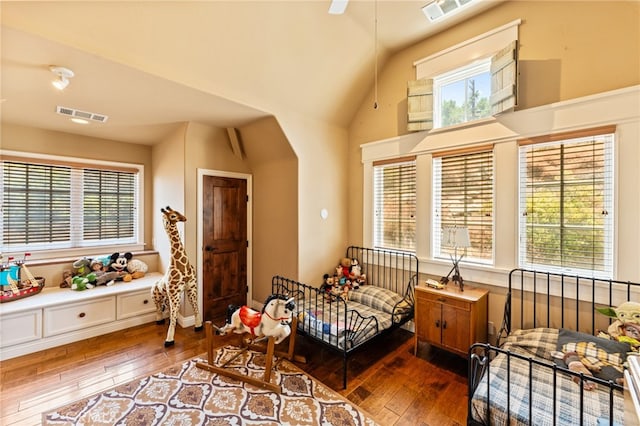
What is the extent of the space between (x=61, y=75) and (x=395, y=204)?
12.1 ft

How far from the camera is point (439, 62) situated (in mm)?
3125

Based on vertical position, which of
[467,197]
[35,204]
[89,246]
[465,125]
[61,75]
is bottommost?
[89,246]

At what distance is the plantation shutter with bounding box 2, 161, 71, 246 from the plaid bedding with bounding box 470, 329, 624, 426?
527 cm

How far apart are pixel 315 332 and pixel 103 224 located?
12.6 ft

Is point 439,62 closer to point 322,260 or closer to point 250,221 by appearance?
point 322,260

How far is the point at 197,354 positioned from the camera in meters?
2.84

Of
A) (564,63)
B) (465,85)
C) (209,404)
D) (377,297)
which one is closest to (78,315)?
(209,404)

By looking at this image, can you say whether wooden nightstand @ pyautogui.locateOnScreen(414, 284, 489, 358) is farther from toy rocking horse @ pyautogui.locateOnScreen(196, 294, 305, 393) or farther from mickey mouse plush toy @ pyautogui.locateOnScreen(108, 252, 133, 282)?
mickey mouse plush toy @ pyautogui.locateOnScreen(108, 252, 133, 282)

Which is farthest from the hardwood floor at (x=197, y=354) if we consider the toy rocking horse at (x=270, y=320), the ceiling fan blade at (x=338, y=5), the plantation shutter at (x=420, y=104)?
the ceiling fan blade at (x=338, y=5)

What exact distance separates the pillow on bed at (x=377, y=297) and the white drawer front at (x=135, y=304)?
278 cm

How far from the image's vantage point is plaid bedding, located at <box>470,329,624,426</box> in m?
1.43

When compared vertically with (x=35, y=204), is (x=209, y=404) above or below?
below

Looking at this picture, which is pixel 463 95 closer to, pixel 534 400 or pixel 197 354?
pixel 534 400

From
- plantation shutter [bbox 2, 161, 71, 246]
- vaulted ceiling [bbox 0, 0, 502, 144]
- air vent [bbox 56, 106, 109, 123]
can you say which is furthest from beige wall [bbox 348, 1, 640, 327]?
plantation shutter [bbox 2, 161, 71, 246]
